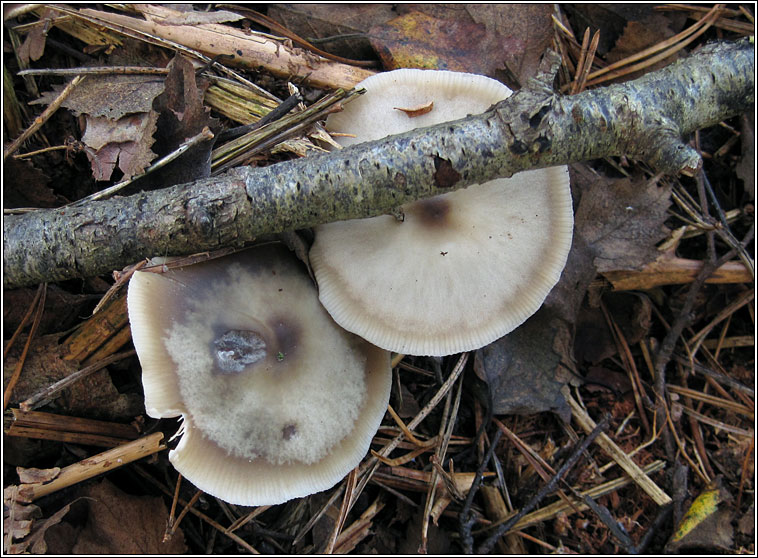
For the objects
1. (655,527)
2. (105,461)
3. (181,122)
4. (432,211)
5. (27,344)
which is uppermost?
(181,122)

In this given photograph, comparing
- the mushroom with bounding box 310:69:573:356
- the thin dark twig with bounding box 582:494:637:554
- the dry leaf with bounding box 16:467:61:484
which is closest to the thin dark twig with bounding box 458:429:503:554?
the thin dark twig with bounding box 582:494:637:554

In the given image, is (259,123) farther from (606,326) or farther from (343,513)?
(606,326)

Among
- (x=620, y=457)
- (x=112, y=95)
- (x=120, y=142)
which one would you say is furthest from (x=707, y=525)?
(x=112, y=95)

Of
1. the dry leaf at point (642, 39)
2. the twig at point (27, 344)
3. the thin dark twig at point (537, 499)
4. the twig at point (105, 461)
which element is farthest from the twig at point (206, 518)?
the dry leaf at point (642, 39)

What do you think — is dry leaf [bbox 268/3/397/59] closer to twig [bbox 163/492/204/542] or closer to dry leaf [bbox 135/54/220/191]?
dry leaf [bbox 135/54/220/191]

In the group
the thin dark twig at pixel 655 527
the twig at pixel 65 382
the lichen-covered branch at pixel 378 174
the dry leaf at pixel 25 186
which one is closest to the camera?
the lichen-covered branch at pixel 378 174

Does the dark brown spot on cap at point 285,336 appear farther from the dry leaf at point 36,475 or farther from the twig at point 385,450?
the dry leaf at point 36,475
